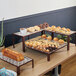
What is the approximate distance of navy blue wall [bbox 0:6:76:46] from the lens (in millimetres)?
2455

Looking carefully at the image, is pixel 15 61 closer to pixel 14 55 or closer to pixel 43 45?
pixel 14 55

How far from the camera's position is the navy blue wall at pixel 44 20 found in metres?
2.46

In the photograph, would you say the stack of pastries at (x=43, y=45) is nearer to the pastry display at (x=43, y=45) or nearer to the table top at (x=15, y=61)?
the pastry display at (x=43, y=45)

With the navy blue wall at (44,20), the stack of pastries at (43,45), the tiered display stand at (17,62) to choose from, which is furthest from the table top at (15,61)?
the navy blue wall at (44,20)

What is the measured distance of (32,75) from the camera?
1.70 m

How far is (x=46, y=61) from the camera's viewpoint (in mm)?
1987

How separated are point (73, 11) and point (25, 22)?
1.35 metres

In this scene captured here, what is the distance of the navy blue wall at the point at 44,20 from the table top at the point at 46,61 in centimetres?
46

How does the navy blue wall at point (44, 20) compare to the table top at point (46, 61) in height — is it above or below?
→ above

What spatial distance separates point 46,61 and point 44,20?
3.64 feet

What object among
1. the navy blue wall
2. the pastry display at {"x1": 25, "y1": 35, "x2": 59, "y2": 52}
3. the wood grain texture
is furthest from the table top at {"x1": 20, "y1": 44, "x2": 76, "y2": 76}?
the navy blue wall

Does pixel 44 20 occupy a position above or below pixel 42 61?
above

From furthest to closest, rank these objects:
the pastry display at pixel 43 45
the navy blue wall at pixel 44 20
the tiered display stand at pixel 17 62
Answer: the navy blue wall at pixel 44 20 → the pastry display at pixel 43 45 → the tiered display stand at pixel 17 62

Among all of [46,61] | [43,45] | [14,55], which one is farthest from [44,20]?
[14,55]
